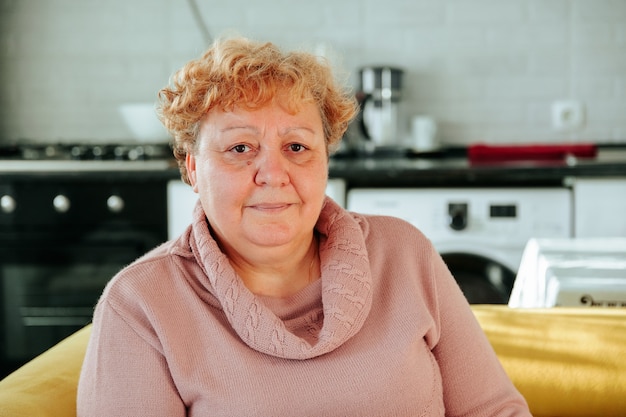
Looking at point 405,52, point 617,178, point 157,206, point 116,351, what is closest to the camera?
point 116,351

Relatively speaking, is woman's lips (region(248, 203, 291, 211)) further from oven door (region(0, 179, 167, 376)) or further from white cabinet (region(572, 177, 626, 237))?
white cabinet (region(572, 177, 626, 237))

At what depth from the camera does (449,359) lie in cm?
129

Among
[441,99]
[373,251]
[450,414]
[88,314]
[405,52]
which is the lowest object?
[88,314]

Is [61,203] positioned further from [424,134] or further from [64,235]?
[424,134]

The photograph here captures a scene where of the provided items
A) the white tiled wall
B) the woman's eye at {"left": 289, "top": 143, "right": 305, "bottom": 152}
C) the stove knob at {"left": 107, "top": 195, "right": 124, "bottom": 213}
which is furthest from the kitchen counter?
the woman's eye at {"left": 289, "top": 143, "right": 305, "bottom": 152}

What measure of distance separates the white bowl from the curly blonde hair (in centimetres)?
188

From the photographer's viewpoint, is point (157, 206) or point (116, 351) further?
point (157, 206)

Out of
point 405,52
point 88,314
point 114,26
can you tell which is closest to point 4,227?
point 88,314

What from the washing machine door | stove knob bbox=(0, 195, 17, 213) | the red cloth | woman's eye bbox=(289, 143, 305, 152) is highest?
woman's eye bbox=(289, 143, 305, 152)

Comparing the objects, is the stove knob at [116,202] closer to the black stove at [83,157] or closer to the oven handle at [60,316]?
the black stove at [83,157]

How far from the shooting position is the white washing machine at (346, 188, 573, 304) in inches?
98.6

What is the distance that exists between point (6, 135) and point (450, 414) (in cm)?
275

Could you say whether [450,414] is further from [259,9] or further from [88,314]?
[259,9]

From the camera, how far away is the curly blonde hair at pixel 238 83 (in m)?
1.22
